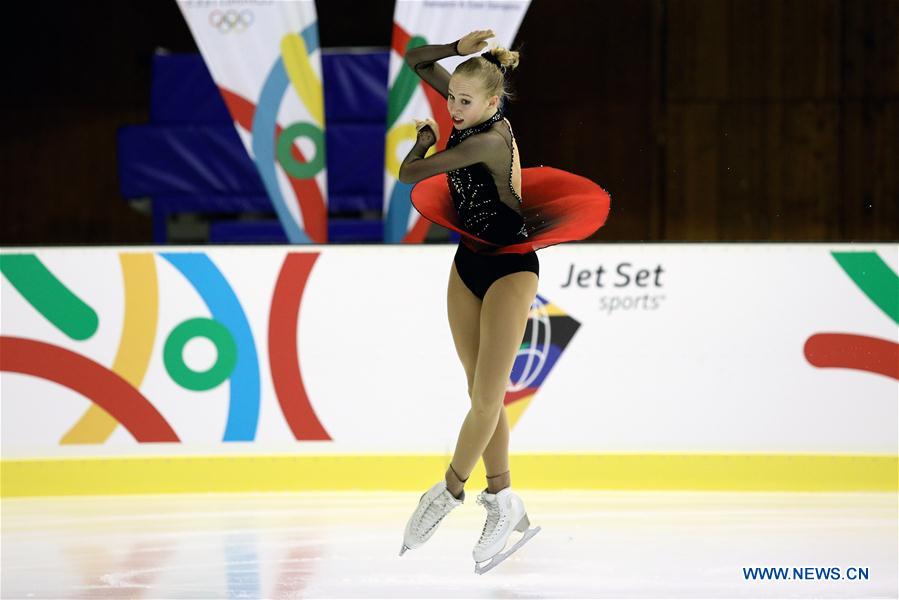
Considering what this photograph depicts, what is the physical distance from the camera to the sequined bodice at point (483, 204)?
280 cm

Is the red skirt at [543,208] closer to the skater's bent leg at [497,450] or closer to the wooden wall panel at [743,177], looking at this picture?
the skater's bent leg at [497,450]

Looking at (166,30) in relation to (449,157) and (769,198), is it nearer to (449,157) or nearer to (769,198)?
(769,198)

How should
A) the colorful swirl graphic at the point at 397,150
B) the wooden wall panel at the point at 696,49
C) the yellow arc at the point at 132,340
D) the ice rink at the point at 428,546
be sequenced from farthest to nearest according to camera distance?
the wooden wall panel at the point at 696,49, the colorful swirl graphic at the point at 397,150, the yellow arc at the point at 132,340, the ice rink at the point at 428,546

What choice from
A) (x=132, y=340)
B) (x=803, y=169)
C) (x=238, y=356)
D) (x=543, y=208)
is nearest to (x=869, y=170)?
(x=803, y=169)

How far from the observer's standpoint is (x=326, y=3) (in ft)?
25.8

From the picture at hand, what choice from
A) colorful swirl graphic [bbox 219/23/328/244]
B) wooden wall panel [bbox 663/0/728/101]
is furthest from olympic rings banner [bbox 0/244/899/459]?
wooden wall panel [bbox 663/0/728/101]

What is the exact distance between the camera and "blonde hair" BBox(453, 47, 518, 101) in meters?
2.72

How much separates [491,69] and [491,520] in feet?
3.86

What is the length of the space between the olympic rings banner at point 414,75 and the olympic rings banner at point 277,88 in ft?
1.32

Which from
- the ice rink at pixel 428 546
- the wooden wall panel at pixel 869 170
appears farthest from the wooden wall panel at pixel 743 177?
the ice rink at pixel 428 546

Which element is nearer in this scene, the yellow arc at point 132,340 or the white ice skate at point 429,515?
the white ice skate at point 429,515

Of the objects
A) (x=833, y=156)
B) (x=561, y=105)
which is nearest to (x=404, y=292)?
(x=561, y=105)

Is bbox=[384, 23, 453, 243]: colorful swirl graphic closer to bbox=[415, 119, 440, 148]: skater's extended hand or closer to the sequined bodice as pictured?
the sequined bodice

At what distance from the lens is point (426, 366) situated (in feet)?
15.6
